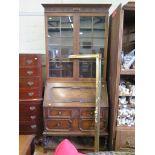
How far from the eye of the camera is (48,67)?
3488 mm

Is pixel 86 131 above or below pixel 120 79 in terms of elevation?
below

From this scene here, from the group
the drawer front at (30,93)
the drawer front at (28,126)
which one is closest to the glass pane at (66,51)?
the drawer front at (30,93)

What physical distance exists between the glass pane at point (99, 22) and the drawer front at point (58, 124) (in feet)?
4.61

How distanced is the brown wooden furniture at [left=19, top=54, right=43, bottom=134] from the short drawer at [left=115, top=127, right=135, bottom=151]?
1.21 meters

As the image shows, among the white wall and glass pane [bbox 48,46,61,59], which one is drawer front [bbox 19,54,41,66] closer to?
glass pane [bbox 48,46,61,59]

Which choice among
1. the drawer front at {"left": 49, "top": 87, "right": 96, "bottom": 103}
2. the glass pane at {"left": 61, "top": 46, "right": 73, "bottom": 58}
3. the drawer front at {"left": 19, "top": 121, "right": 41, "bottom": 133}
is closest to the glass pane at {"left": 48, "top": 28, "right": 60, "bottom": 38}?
the glass pane at {"left": 61, "top": 46, "right": 73, "bottom": 58}

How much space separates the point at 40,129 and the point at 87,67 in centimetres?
118

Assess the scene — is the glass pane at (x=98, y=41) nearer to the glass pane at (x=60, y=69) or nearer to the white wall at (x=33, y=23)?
the glass pane at (x=60, y=69)

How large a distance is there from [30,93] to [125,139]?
1.48 metres

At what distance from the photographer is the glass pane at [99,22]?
11.1ft
